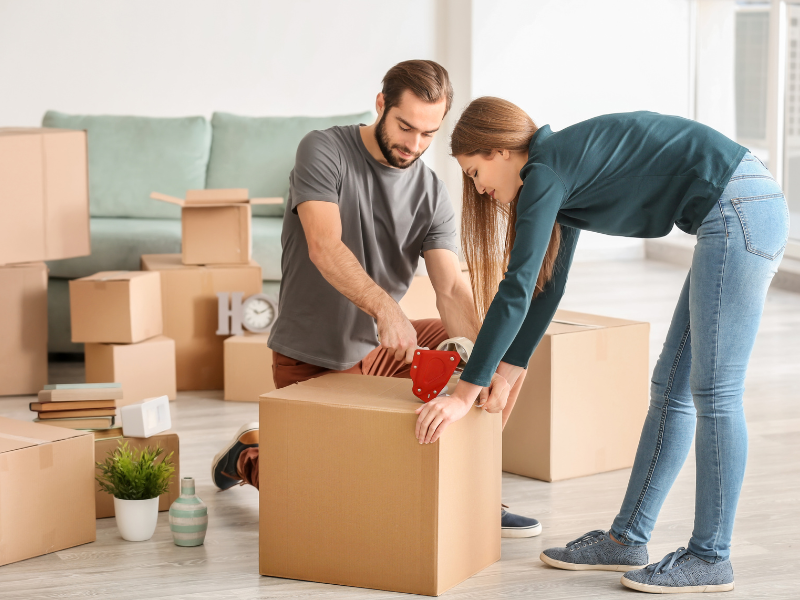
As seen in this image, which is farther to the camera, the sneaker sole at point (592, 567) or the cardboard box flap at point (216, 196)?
the cardboard box flap at point (216, 196)

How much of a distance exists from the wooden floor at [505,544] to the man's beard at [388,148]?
86 centimetres

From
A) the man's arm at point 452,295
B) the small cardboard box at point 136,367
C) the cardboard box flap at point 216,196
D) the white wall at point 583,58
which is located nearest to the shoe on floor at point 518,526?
the man's arm at point 452,295

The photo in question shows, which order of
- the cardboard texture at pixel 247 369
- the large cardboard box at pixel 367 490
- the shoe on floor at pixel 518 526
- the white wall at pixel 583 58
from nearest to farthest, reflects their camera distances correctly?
the large cardboard box at pixel 367 490 → the shoe on floor at pixel 518 526 → the cardboard texture at pixel 247 369 → the white wall at pixel 583 58

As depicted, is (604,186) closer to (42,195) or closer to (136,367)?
(42,195)

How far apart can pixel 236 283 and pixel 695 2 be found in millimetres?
4671

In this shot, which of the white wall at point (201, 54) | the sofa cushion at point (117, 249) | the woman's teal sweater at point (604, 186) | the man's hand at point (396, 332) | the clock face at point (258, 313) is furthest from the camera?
the white wall at point (201, 54)

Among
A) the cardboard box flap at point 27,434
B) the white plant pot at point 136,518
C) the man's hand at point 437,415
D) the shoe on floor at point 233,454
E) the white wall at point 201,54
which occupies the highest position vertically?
the white wall at point 201,54

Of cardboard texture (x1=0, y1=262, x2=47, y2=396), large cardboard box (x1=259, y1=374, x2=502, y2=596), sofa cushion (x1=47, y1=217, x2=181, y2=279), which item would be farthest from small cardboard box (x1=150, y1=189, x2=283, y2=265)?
large cardboard box (x1=259, y1=374, x2=502, y2=596)

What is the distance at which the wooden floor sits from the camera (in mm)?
1760

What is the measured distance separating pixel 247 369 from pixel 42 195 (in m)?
0.94

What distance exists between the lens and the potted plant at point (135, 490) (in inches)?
78.0

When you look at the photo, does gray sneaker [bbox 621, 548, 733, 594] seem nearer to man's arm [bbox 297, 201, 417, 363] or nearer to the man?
the man

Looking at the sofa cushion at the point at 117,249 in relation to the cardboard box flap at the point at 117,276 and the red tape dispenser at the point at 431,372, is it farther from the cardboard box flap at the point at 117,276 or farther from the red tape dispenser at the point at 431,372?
the red tape dispenser at the point at 431,372

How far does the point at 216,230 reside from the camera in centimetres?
335
